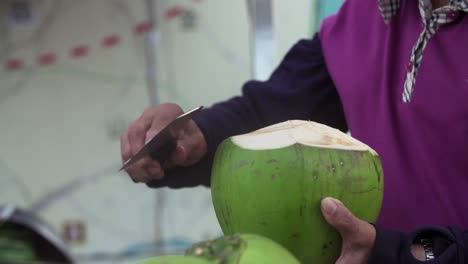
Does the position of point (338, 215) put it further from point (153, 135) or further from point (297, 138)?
point (153, 135)

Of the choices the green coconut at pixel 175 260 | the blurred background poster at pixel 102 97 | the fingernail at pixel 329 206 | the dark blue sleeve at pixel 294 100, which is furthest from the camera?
the blurred background poster at pixel 102 97

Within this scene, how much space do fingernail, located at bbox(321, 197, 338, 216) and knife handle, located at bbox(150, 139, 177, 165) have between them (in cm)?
22

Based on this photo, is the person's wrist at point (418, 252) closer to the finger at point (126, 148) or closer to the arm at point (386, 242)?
the arm at point (386, 242)

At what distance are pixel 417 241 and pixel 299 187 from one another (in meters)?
0.17

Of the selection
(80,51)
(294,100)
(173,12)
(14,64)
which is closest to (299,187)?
(294,100)

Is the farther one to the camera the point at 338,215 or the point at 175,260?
the point at 338,215

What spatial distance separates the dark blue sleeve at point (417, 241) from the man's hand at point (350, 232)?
0.01 metres

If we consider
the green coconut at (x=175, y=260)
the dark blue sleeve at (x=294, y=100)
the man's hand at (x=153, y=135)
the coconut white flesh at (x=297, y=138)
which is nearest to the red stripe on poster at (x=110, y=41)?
the dark blue sleeve at (x=294, y=100)

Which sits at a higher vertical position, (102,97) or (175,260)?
(175,260)

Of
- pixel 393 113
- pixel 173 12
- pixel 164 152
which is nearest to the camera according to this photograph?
pixel 164 152

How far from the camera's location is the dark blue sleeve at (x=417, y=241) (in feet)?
2.08

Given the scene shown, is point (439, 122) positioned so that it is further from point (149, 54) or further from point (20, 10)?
point (20, 10)

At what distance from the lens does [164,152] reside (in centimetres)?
76

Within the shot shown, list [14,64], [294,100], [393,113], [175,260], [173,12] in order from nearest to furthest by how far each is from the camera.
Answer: [175,260] < [393,113] < [294,100] < [173,12] < [14,64]
